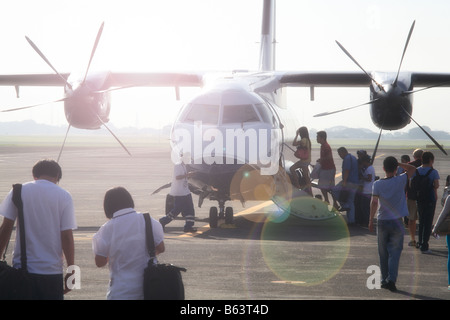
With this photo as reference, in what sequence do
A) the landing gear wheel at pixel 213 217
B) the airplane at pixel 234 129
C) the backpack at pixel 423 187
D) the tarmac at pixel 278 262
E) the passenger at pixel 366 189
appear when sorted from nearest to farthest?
the tarmac at pixel 278 262 → the backpack at pixel 423 187 → the airplane at pixel 234 129 → the landing gear wheel at pixel 213 217 → the passenger at pixel 366 189

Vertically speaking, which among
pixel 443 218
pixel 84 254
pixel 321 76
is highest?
pixel 321 76

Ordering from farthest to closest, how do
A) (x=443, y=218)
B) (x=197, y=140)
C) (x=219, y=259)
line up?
(x=197, y=140), (x=219, y=259), (x=443, y=218)

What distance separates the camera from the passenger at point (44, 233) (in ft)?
21.0

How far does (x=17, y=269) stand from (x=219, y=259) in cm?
578

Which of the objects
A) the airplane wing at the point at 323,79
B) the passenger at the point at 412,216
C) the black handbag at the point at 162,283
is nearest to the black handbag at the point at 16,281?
the black handbag at the point at 162,283

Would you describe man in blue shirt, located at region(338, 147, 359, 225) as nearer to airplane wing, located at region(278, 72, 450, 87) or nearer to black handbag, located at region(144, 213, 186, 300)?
airplane wing, located at region(278, 72, 450, 87)

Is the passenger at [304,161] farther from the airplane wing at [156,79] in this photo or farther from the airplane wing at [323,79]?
the airplane wing at [156,79]

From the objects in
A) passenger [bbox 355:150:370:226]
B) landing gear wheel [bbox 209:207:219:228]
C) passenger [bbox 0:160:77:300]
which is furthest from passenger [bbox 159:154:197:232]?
passenger [bbox 0:160:77:300]

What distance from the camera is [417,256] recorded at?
1218cm

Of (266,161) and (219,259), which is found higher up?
(266,161)

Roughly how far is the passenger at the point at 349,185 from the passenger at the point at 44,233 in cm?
1052
